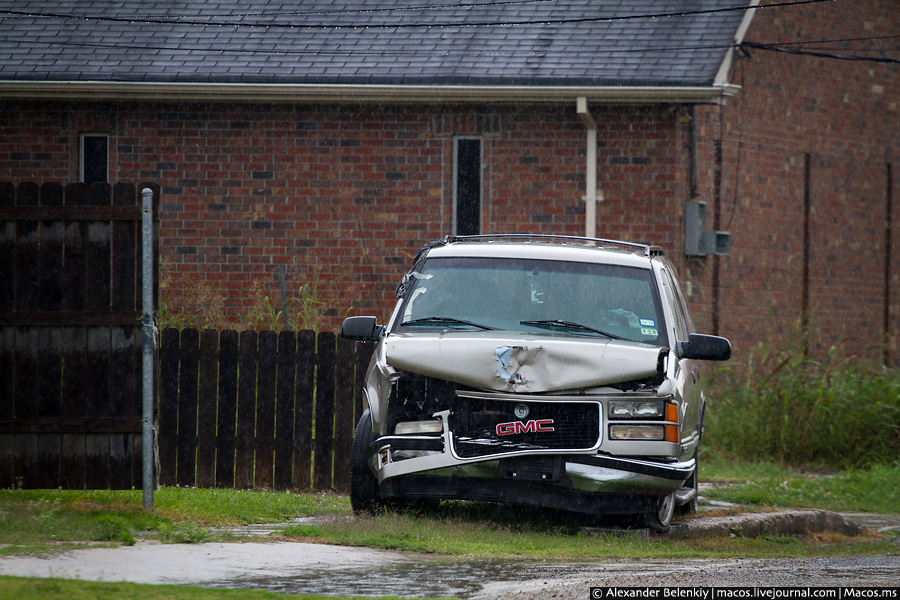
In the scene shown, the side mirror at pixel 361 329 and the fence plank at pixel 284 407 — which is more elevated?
the side mirror at pixel 361 329

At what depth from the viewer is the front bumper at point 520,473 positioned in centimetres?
704

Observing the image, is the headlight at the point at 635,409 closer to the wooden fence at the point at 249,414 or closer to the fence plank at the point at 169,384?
the wooden fence at the point at 249,414

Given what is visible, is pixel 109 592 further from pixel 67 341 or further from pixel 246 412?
pixel 246 412

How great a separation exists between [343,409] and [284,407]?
51 cm

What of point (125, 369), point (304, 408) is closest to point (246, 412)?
point (304, 408)

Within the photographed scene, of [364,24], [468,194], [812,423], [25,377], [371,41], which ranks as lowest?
[812,423]

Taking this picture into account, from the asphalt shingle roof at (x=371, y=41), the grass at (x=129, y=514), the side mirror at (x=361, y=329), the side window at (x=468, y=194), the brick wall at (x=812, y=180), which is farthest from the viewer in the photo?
the brick wall at (x=812, y=180)

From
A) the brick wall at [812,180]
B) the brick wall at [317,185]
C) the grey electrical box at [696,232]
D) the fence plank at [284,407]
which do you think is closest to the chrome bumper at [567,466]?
the fence plank at [284,407]

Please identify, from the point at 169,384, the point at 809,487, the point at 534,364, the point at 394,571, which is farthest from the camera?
the point at 809,487

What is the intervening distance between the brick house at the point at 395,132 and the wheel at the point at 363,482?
26.6ft

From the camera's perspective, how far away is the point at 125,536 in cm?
625

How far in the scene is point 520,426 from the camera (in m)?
7.15

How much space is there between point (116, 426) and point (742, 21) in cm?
1114

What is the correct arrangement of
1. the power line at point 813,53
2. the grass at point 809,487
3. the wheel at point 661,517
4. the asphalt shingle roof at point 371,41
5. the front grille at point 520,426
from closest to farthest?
the front grille at point 520,426, the wheel at point 661,517, the grass at point 809,487, the asphalt shingle roof at point 371,41, the power line at point 813,53
